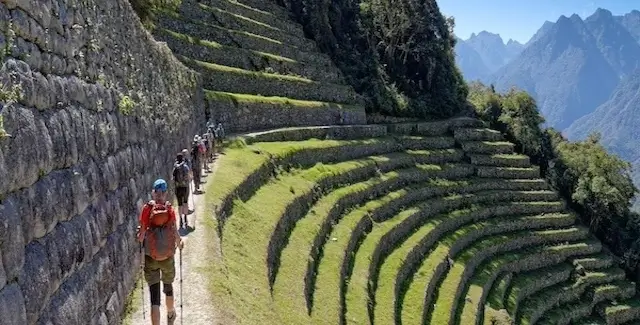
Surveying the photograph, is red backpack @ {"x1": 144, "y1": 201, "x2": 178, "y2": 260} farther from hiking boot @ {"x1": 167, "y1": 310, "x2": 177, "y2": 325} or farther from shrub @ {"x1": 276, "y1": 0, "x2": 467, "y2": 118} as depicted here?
shrub @ {"x1": 276, "y1": 0, "x2": 467, "y2": 118}

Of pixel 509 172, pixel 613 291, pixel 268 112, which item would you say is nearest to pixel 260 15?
pixel 268 112

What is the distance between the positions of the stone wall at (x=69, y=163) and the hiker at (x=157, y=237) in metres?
0.50

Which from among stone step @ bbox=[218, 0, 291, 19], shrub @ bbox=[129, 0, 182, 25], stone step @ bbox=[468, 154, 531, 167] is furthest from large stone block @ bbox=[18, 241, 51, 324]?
stone step @ bbox=[218, 0, 291, 19]

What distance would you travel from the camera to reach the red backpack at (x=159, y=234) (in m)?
6.91

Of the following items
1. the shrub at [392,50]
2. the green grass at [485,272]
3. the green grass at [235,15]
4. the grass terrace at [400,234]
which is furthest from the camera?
the shrub at [392,50]

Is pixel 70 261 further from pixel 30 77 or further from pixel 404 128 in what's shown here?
pixel 404 128

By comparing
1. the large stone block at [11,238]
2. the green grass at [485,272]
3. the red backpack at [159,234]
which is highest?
the large stone block at [11,238]

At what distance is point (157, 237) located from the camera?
691 cm

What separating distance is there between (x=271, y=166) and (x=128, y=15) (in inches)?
389

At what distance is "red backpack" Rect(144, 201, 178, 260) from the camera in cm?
691

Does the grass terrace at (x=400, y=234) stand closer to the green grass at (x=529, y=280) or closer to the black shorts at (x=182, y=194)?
the green grass at (x=529, y=280)

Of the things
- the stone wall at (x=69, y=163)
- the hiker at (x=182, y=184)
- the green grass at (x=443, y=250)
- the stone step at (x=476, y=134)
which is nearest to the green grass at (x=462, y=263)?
the green grass at (x=443, y=250)

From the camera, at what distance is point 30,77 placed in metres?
5.09

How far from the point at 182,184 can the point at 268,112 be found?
16882mm
